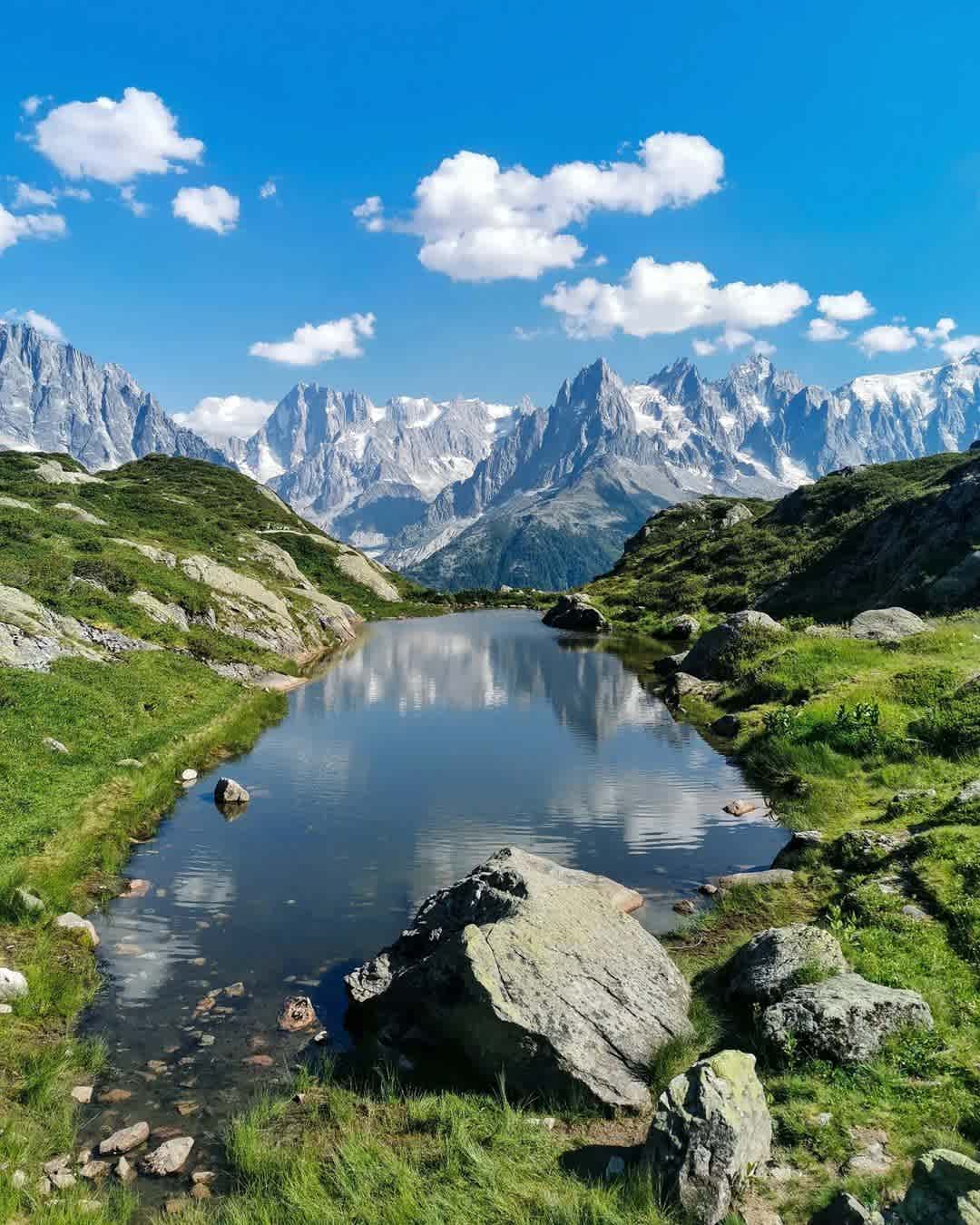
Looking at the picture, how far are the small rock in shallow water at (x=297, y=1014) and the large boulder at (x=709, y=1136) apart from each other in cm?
988

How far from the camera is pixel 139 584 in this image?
67562 millimetres

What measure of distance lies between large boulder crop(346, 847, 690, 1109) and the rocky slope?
36857mm

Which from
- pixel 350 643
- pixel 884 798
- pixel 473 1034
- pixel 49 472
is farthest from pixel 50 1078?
pixel 49 472

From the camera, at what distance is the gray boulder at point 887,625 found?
55688 mm

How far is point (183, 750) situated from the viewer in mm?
41219

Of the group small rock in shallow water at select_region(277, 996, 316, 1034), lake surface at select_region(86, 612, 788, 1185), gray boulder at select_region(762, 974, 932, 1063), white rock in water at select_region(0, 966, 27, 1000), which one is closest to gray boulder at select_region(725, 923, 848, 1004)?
gray boulder at select_region(762, 974, 932, 1063)

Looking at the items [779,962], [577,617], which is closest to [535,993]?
[779,962]

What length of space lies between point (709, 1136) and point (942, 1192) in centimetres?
334

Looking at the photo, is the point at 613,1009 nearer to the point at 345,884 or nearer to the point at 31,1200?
the point at 31,1200

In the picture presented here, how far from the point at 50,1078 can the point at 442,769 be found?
2756cm

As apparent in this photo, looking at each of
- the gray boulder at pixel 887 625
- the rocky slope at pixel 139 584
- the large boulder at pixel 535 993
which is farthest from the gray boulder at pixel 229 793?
the gray boulder at pixel 887 625

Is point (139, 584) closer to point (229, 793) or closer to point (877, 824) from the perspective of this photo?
point (229, 793)

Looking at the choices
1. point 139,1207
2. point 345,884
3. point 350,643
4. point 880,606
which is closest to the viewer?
point 139,1207

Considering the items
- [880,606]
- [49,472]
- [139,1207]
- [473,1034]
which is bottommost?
[139,1207]
